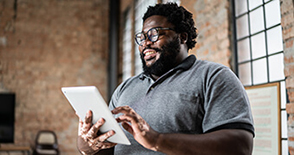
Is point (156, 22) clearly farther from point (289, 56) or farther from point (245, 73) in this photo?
point (245, 73)

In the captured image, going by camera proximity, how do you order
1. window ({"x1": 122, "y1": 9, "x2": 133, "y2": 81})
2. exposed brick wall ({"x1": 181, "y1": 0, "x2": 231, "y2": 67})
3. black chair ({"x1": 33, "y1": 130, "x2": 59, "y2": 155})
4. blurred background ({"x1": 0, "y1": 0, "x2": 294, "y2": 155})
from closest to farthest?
exposed brick wall ({"x1": 181, "y1": 0, "x2": 231, "y2": 67}) → black chair ({"x1": 33, "y1": 130, "x2": 59, "y2": 155}) → blurred background ({"x1": 0, "y1": 0, "x2": 294, "y2": 155}) → window ({"x1": 122, "y1": 9, "x2": 133, "y2": 81})

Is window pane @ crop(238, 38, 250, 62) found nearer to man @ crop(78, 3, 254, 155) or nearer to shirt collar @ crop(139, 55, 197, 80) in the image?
man @ crop(78, 3, 254, 155)

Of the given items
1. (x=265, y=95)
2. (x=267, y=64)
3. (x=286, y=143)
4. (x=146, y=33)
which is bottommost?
(x=286, y=143)

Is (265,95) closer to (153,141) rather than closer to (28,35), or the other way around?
(153,141)

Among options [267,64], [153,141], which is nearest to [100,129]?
[153,141]

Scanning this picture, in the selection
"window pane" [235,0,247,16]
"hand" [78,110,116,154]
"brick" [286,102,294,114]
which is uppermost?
"window pane" [235,0,247,16]

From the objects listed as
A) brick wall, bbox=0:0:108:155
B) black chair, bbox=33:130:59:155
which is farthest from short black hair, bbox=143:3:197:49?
brick wall, bbox=0:0:108:155

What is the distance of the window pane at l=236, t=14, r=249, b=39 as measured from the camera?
3008mm

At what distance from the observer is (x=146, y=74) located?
1.53 meters

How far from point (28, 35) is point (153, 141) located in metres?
6.23

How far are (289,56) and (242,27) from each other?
0.87 meters

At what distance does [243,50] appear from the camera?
3.03 meters

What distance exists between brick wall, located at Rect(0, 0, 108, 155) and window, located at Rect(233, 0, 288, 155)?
4.38m

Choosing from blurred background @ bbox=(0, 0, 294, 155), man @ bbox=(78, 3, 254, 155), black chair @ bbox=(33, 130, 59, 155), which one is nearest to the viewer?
man @ bbox=(78, 3, 254, 155)
